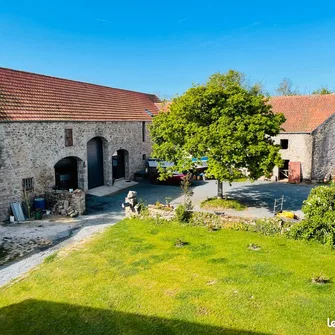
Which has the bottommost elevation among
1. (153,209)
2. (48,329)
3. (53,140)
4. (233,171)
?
(48,329)

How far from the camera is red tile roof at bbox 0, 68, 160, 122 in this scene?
63.6 feet

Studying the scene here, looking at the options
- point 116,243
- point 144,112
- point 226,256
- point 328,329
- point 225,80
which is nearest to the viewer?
point 328,329

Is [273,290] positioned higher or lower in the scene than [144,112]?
lower

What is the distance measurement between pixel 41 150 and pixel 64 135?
86.5 inches

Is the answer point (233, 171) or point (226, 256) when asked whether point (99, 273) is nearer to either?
point (226, 256)

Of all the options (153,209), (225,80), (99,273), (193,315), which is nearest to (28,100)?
(153,209)

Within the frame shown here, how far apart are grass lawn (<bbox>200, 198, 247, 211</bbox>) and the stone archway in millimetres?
9387

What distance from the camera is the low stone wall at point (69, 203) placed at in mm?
18844

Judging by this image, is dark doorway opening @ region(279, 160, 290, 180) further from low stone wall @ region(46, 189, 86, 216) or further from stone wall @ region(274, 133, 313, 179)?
low stone wall @ region(46, 189, 86, 216)

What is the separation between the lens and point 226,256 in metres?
12.0

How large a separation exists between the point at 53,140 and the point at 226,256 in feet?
45.7

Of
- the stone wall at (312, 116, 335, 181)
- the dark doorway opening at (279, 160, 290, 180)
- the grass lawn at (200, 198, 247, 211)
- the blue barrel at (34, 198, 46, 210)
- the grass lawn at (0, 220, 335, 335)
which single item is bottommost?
the grass lawn at (0, 220, 335, 335)

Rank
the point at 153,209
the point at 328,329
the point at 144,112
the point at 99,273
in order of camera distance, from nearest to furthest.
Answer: the point at 328,329
the point at 99,273
the point at 153,209
the point at 144,112

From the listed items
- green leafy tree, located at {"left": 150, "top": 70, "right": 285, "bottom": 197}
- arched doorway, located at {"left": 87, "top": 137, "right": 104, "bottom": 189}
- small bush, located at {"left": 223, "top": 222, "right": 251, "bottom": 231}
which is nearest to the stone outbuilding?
green leafy tree, located at {"left": 150, "top": 70, "right": 285, "bottom": 197}
